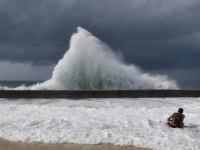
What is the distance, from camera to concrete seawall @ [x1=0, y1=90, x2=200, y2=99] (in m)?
12.4

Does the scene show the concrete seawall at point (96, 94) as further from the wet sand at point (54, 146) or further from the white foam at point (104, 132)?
the wet sand at point (54, 146)

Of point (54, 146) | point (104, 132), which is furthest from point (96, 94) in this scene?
point (54, 146)

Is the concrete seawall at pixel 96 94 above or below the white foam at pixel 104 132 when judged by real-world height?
above

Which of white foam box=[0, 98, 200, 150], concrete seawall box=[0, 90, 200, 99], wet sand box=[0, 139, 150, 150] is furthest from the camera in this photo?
concrete seawall box=[0, 90, 200, 99]

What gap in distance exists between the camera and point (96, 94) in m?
13.0

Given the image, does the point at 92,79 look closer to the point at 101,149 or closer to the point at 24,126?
the point at 24,126

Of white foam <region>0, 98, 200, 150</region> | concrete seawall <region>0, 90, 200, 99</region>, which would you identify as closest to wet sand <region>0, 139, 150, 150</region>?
white foam <region>0, 98, 200, 150</region>

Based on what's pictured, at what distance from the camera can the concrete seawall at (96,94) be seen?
40.8 feet

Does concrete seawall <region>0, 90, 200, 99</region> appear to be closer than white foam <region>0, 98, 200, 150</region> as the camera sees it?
No

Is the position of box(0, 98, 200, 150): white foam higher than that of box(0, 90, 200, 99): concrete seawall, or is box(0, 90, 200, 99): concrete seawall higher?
box(0, 90, 200, 99): concrete seawall

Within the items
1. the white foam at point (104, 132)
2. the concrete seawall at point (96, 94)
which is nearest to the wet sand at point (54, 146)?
the white foam at point (104, 132)

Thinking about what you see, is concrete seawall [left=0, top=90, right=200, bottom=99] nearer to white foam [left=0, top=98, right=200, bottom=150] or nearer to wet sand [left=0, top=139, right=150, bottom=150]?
white foam [left=0, top=98, right=200, bottom=150]

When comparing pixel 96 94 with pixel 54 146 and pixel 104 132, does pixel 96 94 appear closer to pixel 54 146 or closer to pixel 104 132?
pixel 104 132

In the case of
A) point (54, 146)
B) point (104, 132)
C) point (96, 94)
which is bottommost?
point (54, 146)
